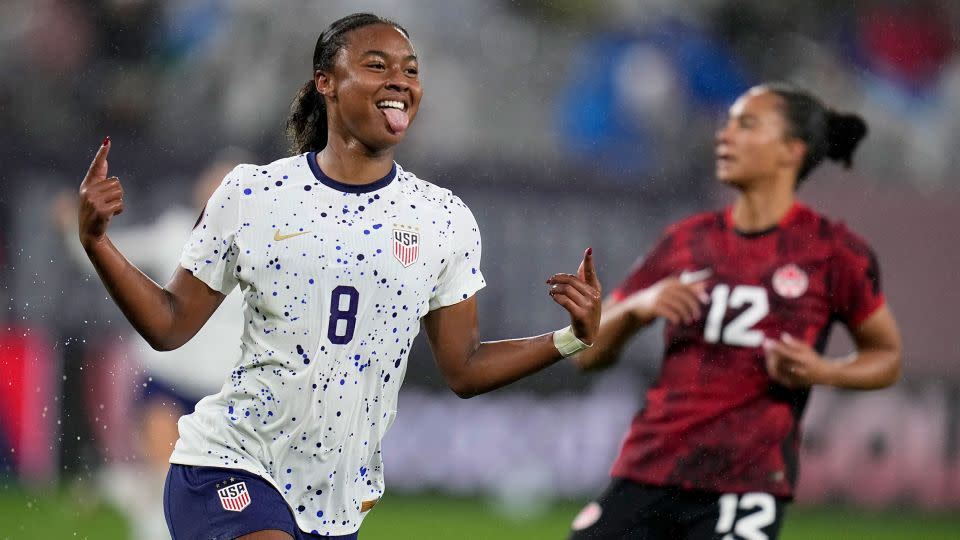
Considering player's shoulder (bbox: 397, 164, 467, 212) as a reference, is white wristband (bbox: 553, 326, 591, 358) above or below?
below

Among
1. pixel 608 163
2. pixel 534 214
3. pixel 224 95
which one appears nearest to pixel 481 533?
pixel 534 214

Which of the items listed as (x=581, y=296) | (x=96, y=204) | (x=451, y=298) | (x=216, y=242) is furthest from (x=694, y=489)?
(x=96, y=204)

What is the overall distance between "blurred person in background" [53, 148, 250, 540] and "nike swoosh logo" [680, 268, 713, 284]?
3.34m

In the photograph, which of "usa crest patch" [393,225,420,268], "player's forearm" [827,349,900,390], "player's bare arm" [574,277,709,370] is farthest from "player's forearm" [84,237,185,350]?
"player's forearm" [827,349,900,390]

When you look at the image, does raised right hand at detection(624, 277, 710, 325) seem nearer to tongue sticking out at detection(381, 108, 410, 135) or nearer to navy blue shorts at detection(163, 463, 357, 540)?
tongue sticking out at detection(381, 108, 410, 135)

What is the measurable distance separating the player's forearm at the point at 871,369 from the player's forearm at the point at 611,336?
819mm

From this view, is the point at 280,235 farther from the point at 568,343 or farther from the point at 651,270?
the point at 651,270

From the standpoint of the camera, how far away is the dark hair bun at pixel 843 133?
20.6ft

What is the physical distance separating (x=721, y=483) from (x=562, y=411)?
17.3 feet

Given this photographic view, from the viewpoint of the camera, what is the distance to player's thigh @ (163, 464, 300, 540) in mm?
4082

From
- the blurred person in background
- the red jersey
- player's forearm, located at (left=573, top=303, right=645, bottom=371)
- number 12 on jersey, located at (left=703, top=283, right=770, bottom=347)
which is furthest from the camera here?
the blurred person in background

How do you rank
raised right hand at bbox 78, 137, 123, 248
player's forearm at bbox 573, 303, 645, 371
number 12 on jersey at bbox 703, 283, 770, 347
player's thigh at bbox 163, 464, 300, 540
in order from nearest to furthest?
raised right hand at bbox 78, 137, 123, 248, player's thigh at bbox 163, 464, 300, 540, number 12 on jersey at bbox 703, 283, 770, 347, player's forearm at bbox 573, 303, 645, 371

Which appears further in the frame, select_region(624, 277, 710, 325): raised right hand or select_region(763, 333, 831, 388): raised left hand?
select_region(624, 277, 710, 325): raised right hand

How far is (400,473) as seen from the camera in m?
10.5
